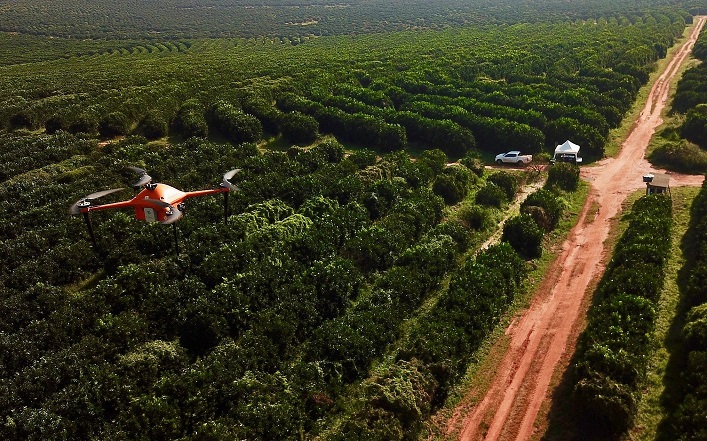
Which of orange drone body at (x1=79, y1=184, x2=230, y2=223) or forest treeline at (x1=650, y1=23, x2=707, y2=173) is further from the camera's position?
forest treeline at (x1=650, y1=23, x2=707, y2=173)

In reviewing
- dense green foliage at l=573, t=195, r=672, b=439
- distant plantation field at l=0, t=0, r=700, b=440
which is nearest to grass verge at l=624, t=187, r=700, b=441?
dense green foliage at l=573, t=195, r=672, b=439

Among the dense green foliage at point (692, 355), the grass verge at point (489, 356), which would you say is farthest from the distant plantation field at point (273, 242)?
the dense green foliage at point (692, 355)

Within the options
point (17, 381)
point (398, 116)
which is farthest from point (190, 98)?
point (17, 381)

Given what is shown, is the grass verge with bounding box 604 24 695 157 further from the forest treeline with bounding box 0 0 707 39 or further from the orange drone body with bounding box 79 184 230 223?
the forest treeline with bounding box 0 0 707 39

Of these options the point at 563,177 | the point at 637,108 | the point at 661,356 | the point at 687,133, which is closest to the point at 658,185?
the point at 563,177

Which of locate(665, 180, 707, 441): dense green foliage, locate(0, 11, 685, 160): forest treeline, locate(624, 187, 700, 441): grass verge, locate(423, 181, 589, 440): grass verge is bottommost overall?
locate(423, 181, 589, 440): grass verge

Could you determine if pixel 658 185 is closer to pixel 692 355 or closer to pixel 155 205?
pixel 692 355
